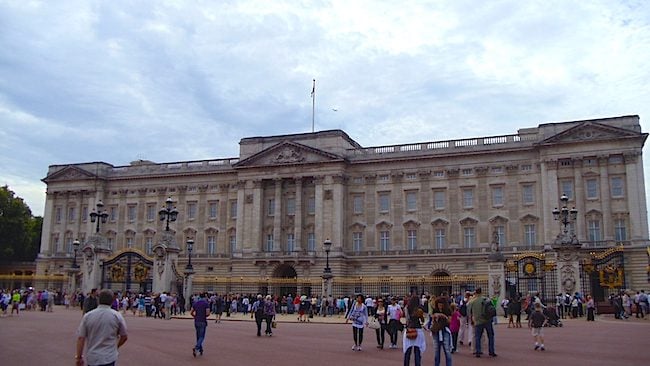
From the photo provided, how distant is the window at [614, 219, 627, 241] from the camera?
5494cm

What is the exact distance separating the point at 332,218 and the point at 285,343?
1694 inches

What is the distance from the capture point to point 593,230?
56.2 metres

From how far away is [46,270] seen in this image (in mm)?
75938

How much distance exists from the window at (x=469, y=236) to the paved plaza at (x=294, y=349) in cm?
3378

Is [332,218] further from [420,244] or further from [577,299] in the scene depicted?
[577,299]

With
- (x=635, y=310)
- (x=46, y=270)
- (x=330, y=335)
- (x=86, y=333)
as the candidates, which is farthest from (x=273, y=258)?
(x=86, y=333)

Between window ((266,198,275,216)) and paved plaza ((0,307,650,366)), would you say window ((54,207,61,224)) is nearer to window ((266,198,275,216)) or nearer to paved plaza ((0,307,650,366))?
window ((266,198,275,216))

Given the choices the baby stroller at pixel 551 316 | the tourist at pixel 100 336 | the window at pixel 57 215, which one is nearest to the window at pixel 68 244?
the window at pixel 57 215

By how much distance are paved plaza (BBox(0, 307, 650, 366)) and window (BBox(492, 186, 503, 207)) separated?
34.1 meters

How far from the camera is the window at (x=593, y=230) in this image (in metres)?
55.9

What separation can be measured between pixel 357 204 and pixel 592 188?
2234 cm

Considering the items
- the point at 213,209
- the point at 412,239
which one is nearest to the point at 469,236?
the point at 412,239

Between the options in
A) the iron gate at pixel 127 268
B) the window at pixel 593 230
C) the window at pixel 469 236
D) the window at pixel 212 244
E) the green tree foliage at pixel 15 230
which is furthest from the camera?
the green tree foliage at pixel 15 230

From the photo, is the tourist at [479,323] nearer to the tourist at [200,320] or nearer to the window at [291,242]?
the tourist at [200,320]
